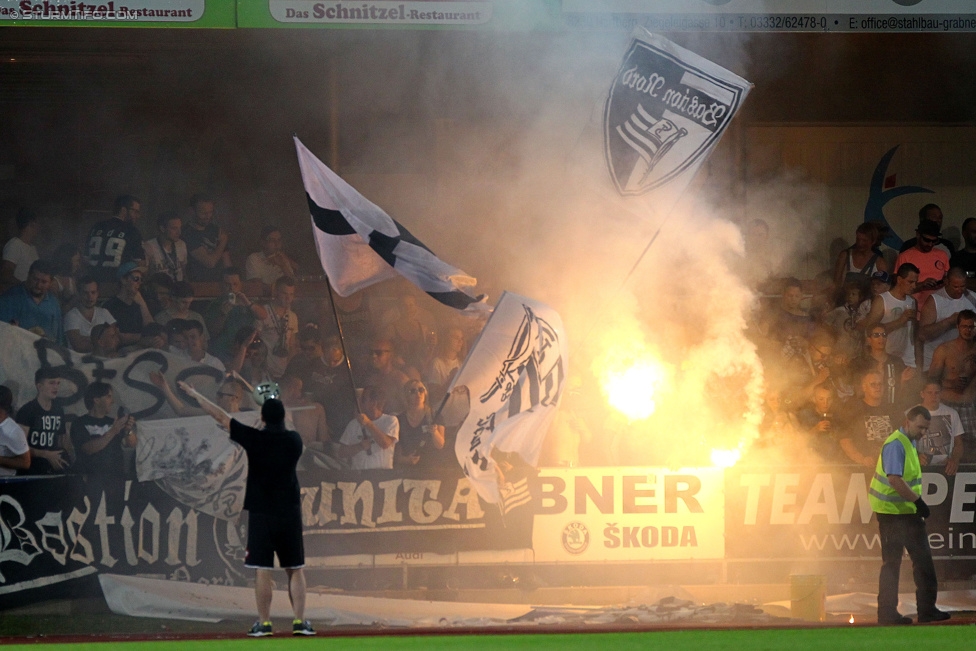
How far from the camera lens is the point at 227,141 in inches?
512

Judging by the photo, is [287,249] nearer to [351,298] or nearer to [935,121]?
[351,298]

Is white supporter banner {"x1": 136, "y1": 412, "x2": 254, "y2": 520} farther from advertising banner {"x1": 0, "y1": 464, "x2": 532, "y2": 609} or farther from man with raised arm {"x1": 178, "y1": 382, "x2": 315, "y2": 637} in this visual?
man with raised arm {"x1": 178, "y1": 382, "x2": 315, "y2": 637}

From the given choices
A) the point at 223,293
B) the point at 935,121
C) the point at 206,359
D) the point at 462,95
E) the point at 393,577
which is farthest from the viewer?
the point at 935,121

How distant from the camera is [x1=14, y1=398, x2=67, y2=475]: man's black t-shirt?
32.0 feet

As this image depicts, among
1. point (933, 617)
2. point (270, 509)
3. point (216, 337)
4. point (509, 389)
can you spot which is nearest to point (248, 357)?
point (216, 337)

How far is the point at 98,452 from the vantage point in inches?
376

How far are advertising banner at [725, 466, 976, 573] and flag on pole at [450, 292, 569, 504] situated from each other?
157 centimetres

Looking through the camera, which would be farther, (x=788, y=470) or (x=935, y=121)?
(x=935, y=121)

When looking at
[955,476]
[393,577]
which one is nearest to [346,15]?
[393,577]

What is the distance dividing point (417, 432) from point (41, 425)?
2.83 meters

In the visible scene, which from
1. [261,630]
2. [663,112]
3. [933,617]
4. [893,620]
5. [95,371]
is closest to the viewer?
[261,630]

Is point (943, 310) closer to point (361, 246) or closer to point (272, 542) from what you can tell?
point (361, 246)

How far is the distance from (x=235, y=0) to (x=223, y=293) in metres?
2.47

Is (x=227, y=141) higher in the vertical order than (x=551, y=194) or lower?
higher
